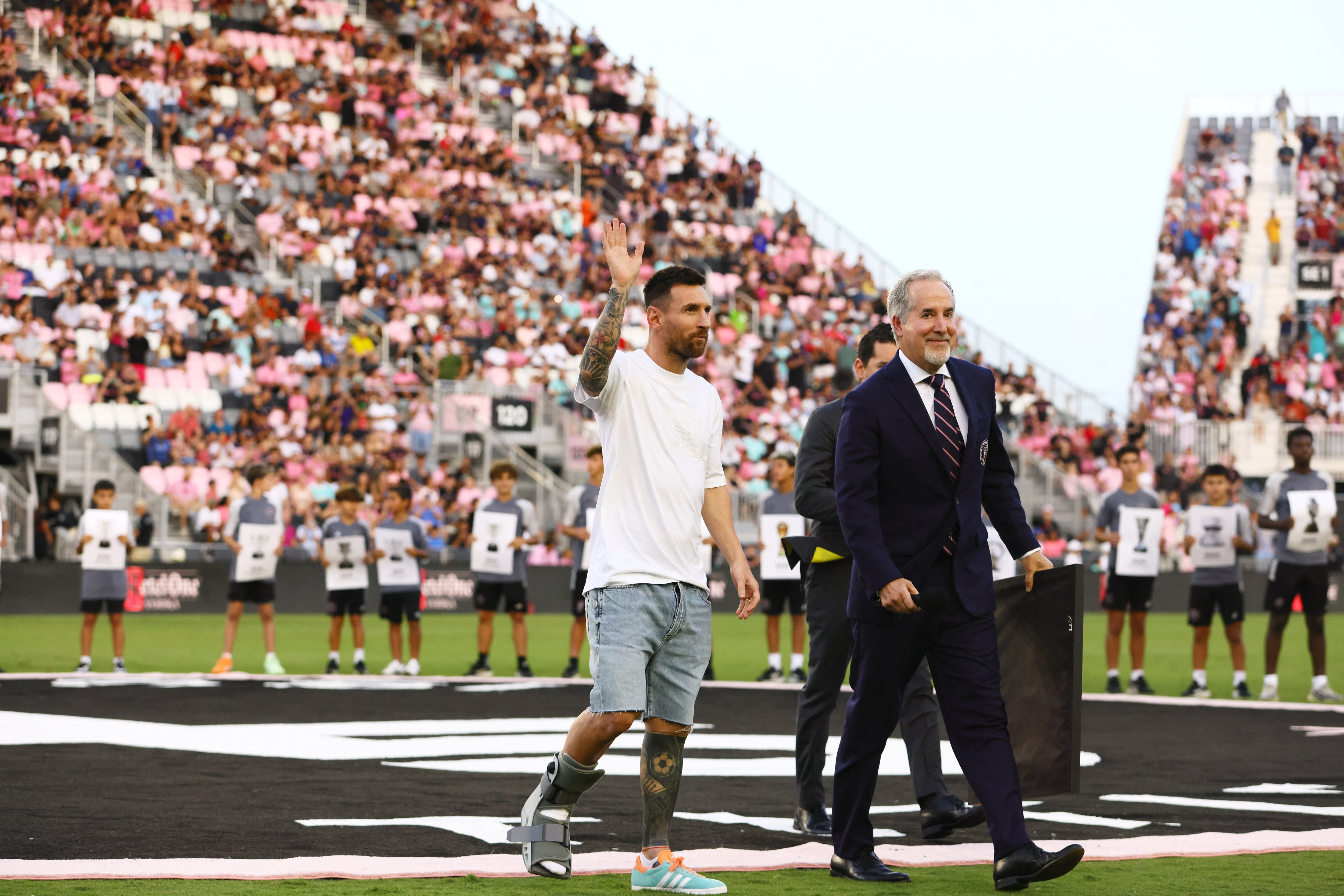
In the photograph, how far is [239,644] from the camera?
19141 mm

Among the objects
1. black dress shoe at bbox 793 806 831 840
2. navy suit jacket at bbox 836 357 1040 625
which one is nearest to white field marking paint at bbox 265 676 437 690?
black dress shoe at bbox 793 806 831 840

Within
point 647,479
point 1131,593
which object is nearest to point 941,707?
point 647,479

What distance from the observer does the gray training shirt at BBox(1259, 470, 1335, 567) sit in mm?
13570

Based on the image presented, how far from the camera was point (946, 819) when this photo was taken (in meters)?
7.03

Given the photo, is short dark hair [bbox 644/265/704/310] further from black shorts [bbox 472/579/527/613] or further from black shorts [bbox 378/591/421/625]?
black shorts [bbox 378/591/421/625]

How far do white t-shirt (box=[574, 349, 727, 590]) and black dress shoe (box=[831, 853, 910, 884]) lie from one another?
3.67 ft

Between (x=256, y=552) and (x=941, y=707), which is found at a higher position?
(x=256, y=552)

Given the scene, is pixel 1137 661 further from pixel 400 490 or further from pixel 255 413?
pixel 255 413

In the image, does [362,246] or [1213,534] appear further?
[362,246]

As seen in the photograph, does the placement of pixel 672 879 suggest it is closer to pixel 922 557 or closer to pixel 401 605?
pixel 922 557

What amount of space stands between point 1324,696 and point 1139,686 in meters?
1.47

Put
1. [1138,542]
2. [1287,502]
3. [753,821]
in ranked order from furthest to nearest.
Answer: [1138,542] → [1287,502] → [753,821]

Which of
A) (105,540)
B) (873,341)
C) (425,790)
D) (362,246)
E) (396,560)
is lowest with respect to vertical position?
(425,790)

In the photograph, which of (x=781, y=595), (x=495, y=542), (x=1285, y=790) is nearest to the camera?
(x=1285, y=790)
